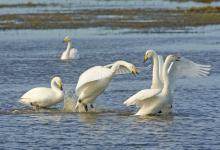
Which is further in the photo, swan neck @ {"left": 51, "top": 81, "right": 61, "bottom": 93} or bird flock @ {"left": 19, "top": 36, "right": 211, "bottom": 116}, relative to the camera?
swan neck @ {"left": 51, "top": 81, "right": 61, "bottom": 93}

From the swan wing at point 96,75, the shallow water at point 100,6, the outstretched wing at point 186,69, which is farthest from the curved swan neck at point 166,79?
the shallow water at point 100,6

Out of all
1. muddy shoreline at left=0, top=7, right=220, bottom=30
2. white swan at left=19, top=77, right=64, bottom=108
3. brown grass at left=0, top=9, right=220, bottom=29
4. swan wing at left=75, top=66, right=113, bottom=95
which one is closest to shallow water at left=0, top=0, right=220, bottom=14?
muddy shoreline at left=0, top=7, right=220, bottom=30

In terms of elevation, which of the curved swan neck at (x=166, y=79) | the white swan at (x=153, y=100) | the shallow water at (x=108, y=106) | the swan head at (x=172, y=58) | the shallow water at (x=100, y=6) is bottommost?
the shallow water at (x=100, y=6)

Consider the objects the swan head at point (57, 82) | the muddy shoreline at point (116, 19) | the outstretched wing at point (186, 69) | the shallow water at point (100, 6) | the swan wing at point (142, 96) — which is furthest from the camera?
the shallow water at point (100, 6)

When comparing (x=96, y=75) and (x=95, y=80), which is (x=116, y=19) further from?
(x=96, y=75)

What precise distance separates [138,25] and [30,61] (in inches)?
526

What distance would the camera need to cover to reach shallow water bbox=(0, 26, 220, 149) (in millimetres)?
11445

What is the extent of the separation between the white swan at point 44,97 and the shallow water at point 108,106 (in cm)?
19

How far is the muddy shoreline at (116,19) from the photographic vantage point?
36.8 m

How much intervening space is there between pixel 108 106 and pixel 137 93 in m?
1.60

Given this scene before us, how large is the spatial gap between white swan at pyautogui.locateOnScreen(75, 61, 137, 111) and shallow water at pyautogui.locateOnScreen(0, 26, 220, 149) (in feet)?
1.15

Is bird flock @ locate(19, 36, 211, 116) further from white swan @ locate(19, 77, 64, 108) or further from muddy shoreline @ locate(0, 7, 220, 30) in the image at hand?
muddy shoreline @ locate(0, 7, 220, 30)

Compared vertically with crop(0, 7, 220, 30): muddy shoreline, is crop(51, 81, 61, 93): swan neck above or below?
above

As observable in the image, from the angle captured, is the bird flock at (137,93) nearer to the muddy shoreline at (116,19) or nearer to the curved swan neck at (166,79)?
the curved swan neck at (166,79)
